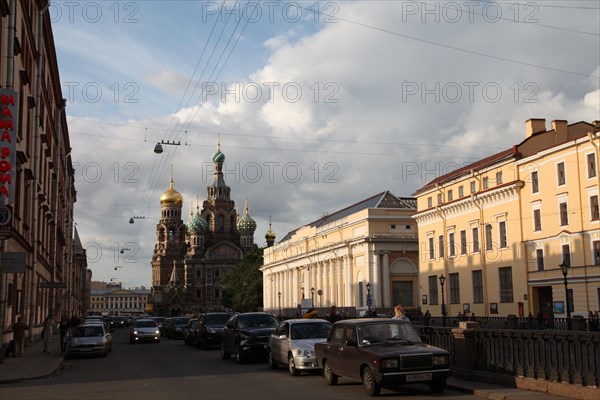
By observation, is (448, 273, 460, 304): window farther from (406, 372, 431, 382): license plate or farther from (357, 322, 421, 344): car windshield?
(406, 372, 431, 382): license plate

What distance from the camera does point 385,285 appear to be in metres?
73.4

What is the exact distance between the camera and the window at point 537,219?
156 feet

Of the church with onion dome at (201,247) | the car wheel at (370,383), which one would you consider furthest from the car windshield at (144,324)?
the church with onion dome at (201,247)

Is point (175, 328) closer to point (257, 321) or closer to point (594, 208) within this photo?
point (257, 321)

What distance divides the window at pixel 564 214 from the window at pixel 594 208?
2187mm

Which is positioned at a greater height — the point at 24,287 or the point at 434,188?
the point at 434,188

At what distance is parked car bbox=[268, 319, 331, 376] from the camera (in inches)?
734

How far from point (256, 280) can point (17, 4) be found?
329 feet

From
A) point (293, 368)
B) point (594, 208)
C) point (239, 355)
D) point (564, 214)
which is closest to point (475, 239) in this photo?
point (564, 214)

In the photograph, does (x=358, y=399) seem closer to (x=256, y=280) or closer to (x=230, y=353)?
(x=230, y=353)

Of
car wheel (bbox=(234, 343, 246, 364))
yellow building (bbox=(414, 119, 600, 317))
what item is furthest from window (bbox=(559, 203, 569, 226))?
car wheel (bbox=(234, 343, 246, 364))

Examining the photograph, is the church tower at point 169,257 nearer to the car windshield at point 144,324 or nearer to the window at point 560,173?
the car windshield at point 144,324

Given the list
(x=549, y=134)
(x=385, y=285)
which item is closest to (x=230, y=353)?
(x=549, y=134)

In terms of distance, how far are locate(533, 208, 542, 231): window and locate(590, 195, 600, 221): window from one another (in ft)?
17.1
